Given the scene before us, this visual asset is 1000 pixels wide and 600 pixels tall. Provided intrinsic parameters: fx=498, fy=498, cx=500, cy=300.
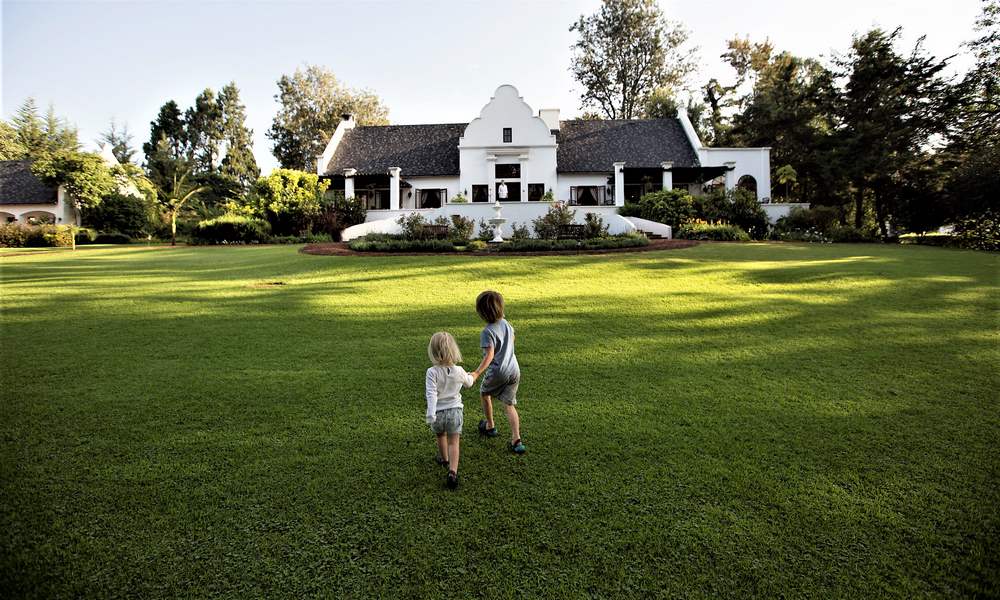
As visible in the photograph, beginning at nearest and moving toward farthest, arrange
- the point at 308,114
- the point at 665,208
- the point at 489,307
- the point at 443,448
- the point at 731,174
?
the point at 443,448
the point at 489,307
the point at 665,208
the point at 731,174
the point at 308,114

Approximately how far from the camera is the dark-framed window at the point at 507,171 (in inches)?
1207

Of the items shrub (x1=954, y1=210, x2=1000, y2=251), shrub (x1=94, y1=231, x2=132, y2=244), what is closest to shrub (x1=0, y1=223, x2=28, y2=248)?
shrub (x1=94, y1=231, x2=132, y2=244)

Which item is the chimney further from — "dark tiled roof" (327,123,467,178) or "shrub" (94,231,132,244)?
"shrub" (94,231,132,244)

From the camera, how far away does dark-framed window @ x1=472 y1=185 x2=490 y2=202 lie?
100ft

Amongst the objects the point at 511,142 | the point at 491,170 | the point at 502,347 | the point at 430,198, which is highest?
the point at 511,142

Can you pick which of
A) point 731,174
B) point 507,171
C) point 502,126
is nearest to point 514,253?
point 507,171

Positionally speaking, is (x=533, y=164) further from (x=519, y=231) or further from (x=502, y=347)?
(x=502, y=347)

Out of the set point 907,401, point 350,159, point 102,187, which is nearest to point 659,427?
point 907,401

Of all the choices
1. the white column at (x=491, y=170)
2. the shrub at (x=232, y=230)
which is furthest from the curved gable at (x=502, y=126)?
the shrub at (x=232, y=230)

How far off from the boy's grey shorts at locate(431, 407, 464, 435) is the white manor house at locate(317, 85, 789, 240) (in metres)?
25.5

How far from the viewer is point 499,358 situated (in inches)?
159

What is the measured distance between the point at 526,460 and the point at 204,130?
65.3m

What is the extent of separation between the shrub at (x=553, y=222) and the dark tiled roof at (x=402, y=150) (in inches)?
504

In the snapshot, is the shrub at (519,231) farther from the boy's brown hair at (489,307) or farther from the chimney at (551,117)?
the boy's brown hair at (489,307)
